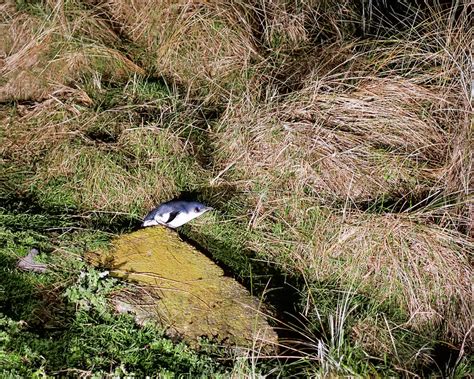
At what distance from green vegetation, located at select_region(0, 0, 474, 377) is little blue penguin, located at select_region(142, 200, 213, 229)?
0.15m

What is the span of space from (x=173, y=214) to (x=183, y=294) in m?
0.60

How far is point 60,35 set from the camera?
4.85 meters

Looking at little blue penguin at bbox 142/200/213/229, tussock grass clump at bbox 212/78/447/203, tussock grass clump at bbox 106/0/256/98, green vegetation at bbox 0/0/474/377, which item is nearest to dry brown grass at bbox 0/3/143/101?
green vegetation at bbox 0/0/474/377

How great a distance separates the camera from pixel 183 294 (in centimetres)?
333

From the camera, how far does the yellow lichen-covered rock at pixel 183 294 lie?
315cm

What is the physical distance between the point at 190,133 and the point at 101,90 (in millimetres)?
740

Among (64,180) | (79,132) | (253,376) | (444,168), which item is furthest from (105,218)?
(444,168)

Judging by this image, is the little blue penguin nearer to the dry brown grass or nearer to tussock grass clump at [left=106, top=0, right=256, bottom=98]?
tussock grass clump at [left=106, top=0, right=256, bottom=98]

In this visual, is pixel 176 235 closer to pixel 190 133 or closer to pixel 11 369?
pixel 190 133

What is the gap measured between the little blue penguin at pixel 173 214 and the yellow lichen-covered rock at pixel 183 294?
9 centimetres

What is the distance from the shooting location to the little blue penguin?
12.5ft

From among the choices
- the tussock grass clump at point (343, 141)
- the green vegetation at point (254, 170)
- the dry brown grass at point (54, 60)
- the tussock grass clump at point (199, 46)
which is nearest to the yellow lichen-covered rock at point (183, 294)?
the green vegetation at point (254, 170)

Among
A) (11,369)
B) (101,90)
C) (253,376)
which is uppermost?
(101,90)

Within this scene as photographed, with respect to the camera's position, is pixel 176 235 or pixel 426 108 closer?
pixel 176 235
